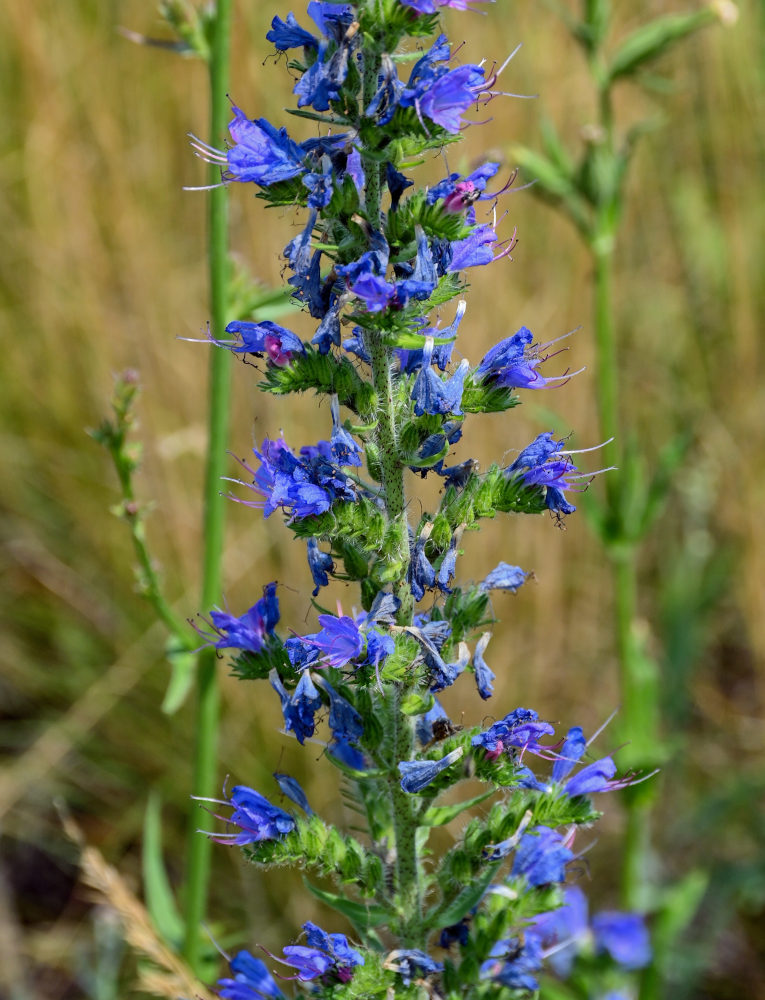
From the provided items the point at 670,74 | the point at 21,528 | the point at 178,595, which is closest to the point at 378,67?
the point at 178,595

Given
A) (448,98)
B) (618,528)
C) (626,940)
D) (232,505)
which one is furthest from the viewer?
(232,505)

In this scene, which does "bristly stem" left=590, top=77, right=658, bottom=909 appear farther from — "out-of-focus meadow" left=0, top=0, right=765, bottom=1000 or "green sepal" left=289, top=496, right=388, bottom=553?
"green sepal" left=289, top=496, right=388, bottom=553

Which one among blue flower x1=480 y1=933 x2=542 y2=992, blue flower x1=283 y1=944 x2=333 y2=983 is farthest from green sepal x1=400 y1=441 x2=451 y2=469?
blue flower x1=480 y1=933 x2=542 y2=992

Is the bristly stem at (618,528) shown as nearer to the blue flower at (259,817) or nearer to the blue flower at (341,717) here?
the blue flower at (341,717)

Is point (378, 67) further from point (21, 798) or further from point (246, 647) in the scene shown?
point (21, 798)

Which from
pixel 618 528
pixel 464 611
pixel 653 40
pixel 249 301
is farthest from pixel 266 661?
pixel 653 40

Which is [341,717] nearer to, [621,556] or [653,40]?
[621,556]
